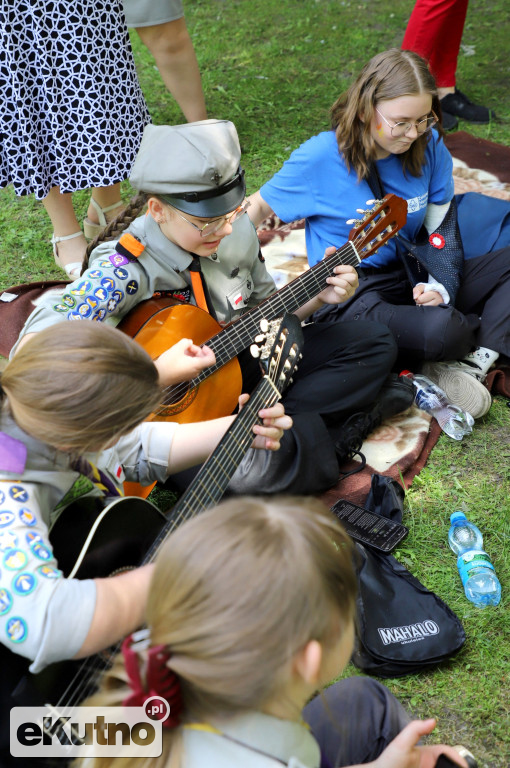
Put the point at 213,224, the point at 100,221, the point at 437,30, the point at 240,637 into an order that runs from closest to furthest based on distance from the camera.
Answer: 1. the point at 240,637
2. the point at 213,224
3. the point at 100,221
4. the point at 437,30

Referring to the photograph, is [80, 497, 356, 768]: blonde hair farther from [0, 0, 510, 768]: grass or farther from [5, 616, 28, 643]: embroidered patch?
[0, 0, 510, 768]: grass

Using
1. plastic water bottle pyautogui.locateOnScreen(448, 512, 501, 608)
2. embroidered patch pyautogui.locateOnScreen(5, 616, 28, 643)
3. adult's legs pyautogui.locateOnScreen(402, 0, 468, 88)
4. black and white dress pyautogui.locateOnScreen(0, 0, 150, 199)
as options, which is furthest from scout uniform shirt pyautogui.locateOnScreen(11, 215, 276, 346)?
adult's legs pyautogui.locateOnScreen(402, 0, 468, 88)

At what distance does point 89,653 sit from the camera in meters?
1.41

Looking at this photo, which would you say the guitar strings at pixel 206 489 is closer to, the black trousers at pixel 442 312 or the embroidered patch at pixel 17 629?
the embroidered patch at pixel 17 629

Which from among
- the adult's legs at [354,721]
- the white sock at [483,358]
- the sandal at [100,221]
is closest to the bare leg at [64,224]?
the sandal at [100,221]

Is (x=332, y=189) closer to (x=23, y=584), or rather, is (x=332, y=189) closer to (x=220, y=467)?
(x=220, y=467)

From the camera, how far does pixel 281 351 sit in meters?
1.92

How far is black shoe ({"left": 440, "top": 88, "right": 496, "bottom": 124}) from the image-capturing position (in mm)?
4402

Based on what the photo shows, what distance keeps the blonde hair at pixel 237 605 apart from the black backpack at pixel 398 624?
0.87 meters

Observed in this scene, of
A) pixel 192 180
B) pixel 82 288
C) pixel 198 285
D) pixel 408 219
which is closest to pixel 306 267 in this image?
pixel 408 219

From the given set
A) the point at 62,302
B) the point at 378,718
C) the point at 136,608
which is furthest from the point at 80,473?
the point at 378,718

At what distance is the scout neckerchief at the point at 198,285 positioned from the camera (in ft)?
7.81

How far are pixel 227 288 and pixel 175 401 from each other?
0.48 m

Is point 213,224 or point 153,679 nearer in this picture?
point 153,679
